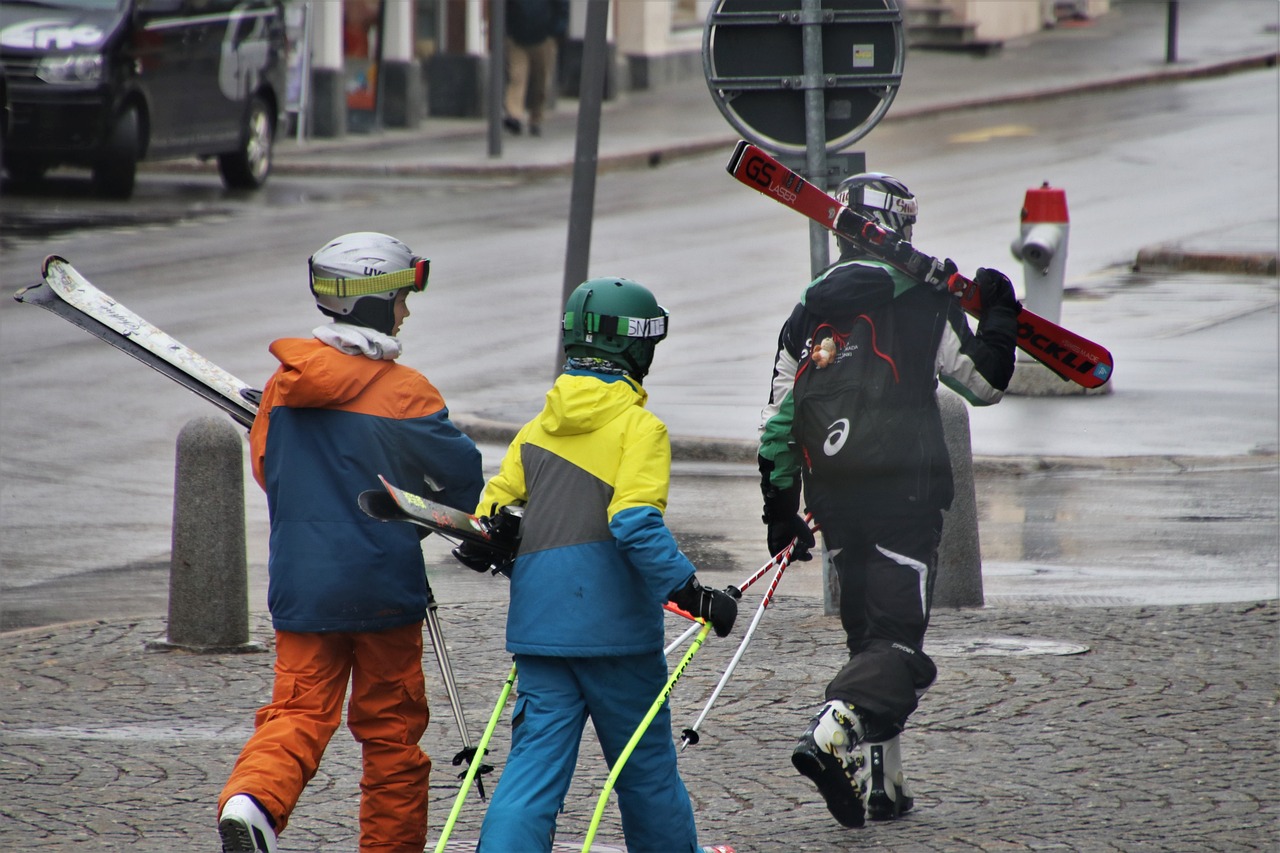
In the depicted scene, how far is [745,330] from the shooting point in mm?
14828

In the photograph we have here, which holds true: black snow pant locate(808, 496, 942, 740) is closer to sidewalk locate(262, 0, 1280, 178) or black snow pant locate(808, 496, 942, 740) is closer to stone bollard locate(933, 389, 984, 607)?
stone bollard locate(933, 389, 984, 607)

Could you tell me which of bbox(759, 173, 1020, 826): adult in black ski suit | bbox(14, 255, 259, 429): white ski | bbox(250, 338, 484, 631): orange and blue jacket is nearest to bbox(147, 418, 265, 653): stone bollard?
bbox(14, 255, 259, 429): white ski

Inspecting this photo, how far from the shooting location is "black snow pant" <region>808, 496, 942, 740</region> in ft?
18.2

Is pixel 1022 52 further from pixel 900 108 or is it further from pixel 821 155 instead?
pixel 821 155

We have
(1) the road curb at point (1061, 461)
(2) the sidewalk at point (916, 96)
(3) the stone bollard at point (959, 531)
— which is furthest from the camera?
(2) the sidewalk at point (916, 96)

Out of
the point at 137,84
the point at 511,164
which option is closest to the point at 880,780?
the point at 137,84

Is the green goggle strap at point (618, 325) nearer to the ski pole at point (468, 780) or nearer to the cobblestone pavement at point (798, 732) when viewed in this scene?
the ski pole at point (468, 780)

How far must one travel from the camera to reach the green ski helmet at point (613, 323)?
Result: 15.9ft

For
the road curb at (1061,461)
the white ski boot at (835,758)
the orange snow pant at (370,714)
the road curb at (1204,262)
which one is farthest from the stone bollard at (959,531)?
the road curb at (1204,262)

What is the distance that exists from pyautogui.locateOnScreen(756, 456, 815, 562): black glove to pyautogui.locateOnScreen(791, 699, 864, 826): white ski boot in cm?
43

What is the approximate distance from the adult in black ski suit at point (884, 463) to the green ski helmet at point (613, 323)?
2.85 ft

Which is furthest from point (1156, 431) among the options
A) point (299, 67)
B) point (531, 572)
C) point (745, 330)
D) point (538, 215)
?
point (299, 67)

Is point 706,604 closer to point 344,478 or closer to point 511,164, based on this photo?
point 344,478

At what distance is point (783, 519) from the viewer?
5.64 m
